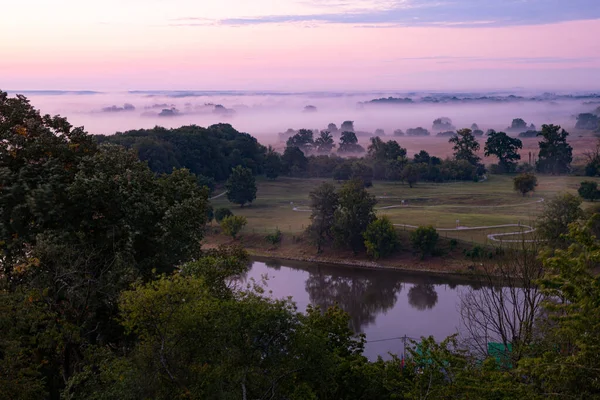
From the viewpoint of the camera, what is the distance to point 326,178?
216ft

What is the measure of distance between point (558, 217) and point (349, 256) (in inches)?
491

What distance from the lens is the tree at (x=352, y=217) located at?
35.0 meters

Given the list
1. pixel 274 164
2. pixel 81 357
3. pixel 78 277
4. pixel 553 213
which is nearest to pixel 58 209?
pixel 78 277

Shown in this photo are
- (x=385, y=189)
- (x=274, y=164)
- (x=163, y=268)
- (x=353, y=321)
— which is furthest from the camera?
(x=274, y=164)

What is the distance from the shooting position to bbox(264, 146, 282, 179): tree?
6438 centimetres

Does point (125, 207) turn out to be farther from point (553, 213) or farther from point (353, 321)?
point (553, 213)

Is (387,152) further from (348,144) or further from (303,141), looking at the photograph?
(303,141)

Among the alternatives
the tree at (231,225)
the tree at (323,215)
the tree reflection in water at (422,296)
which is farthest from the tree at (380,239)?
the tree at (231,225)

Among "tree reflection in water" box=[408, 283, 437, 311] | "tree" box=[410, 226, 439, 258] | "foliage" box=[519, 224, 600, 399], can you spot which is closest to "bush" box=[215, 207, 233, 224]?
"tree" box=[410, 226, 439, 258]

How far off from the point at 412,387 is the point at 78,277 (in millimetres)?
6490

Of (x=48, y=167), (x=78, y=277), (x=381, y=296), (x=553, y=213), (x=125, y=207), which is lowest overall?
(x=381, y=296)

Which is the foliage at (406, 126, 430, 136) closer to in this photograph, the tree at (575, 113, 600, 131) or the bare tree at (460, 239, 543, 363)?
the tree at (575, 113, 600, 131)

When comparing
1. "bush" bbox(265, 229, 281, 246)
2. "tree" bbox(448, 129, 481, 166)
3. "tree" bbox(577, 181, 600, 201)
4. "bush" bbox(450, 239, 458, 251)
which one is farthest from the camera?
"tree" bbox(448, 129, 481, 166)

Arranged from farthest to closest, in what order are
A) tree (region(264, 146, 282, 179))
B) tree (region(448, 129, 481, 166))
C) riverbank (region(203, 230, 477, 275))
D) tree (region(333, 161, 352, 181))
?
1. tree (region(448, 129, 481, 166))
2. tree (region(264, 146, 282, 179))
3. tree (region(333, 161, 352, 181))
4. riverbank (region(203, 230, 477, 275))
